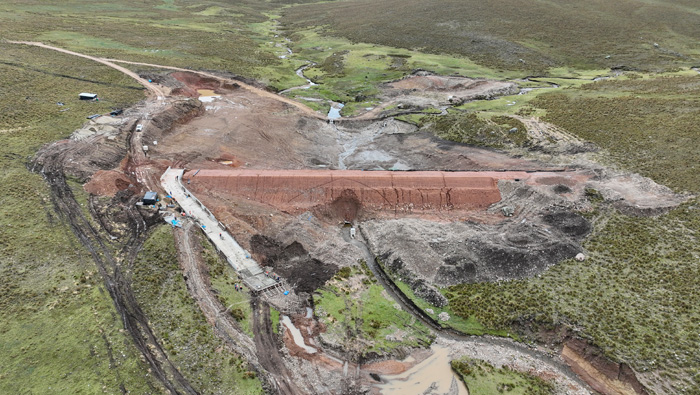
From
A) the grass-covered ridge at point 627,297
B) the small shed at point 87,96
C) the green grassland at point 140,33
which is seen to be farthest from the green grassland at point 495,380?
the green grassland at point 140,33

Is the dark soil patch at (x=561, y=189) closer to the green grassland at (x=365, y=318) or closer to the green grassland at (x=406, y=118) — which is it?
the green grassland at (x=406, y=118)

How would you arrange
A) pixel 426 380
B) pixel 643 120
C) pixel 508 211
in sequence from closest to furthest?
pixel 426 380 → pixel 508 211 → pixel 643 120

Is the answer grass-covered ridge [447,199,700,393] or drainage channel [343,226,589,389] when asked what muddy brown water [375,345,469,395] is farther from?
grass-covered ridge [447,199,700,393]

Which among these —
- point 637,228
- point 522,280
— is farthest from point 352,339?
point 637,228

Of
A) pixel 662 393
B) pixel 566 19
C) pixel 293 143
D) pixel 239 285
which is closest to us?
pixel 662 393

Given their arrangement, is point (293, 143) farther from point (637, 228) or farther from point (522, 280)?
point (637, 228)

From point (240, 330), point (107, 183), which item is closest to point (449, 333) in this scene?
point (240, 330)

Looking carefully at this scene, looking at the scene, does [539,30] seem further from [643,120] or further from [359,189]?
[359,189]
